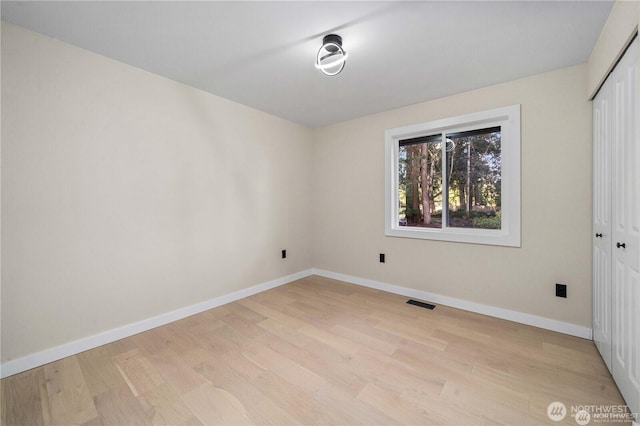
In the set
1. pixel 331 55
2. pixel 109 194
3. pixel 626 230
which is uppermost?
pixel 331 55

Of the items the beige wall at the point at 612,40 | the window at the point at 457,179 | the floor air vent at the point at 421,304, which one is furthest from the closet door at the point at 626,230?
the floor air vent at the point at 421,304

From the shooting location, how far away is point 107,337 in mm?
2100

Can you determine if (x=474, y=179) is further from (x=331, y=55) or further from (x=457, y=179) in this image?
(x=331, y=55)

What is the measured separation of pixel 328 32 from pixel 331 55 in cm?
24

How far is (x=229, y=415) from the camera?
139 cm

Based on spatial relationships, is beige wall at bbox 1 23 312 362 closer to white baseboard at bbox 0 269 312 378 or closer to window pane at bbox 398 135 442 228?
white baseboard at bbox 0 269 312 378

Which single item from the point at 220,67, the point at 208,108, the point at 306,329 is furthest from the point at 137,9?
the point at 306,329

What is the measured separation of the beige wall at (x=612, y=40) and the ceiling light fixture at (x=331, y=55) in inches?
59.9

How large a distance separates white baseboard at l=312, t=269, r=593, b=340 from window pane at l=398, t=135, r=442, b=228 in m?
0.83

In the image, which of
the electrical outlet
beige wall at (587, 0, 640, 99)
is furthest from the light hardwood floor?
beige wall at (587, 0, 640, 99)

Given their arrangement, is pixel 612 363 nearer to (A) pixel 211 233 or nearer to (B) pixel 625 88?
(B) pixel 625 88

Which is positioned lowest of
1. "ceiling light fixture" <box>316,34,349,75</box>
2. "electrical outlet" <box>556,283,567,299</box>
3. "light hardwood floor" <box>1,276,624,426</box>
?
"light hardwood floor" <box>1,276,624,426</box>

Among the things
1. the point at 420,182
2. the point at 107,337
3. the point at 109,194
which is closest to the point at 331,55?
the point at 420,182

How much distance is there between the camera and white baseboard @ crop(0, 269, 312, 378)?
174 cm
